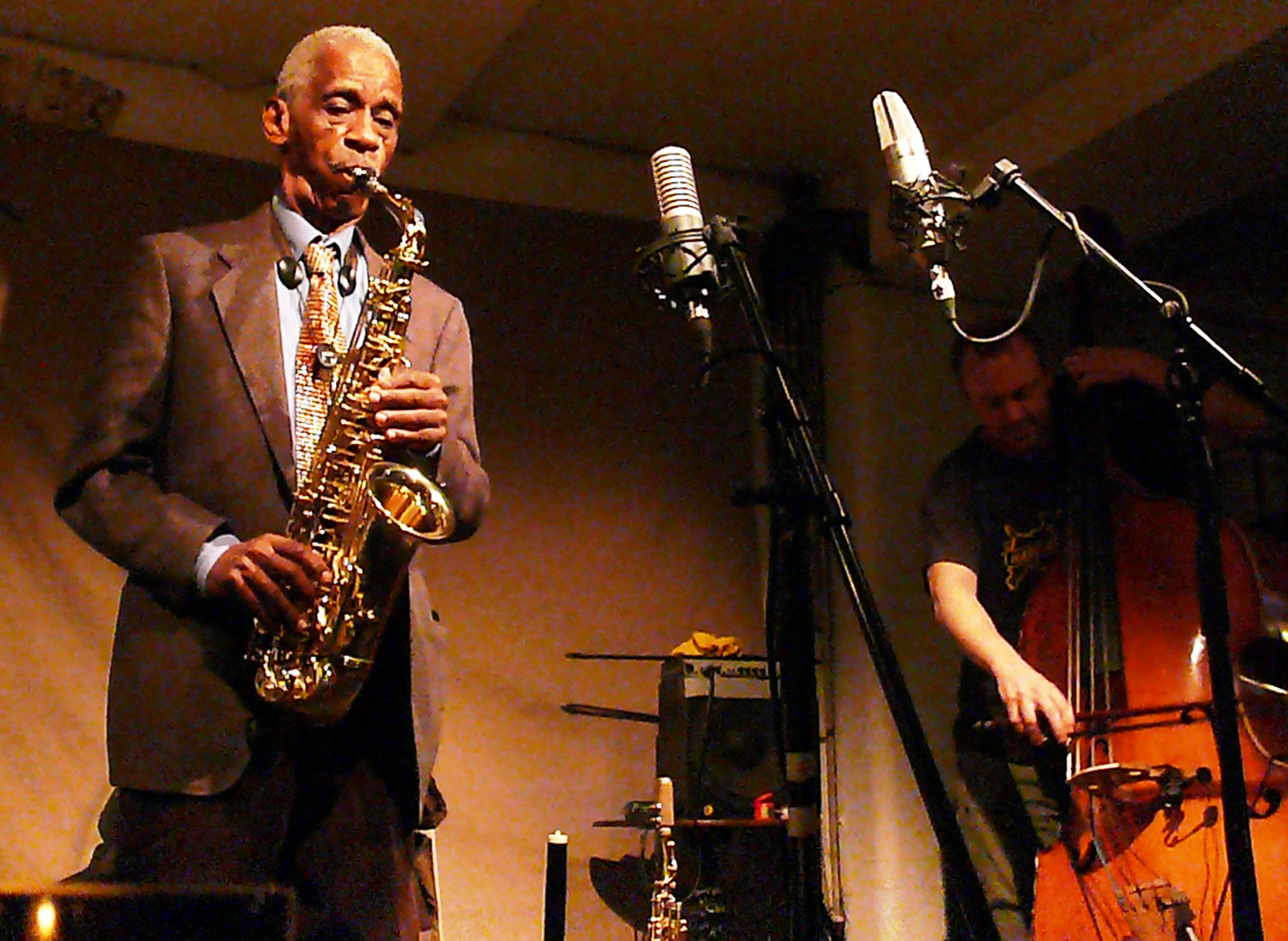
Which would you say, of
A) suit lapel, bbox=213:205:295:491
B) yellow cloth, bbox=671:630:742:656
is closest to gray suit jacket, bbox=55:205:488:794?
suit lapel, bbox=213:205:295:491

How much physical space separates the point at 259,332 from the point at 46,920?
86 centimetres

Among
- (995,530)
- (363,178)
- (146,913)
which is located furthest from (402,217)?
(995,530)

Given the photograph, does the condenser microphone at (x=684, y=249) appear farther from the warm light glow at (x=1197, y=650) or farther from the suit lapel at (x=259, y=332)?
the warm light glow at (x=1197, y=650)

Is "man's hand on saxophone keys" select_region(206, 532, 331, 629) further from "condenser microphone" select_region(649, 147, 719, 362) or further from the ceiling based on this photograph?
the ceiling

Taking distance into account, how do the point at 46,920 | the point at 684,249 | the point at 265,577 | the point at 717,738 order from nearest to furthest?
the point at 46,920, the point at 265,577, the point at 684,249, the point at 717,738

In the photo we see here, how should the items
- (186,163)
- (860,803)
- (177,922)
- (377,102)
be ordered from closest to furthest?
(177,922)
(377,102)
(186,163)
(860,803)

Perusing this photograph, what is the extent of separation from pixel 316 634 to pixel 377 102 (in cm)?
75

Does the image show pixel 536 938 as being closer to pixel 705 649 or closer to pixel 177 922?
pixel 705 649

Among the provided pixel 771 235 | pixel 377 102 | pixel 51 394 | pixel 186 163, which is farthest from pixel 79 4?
pixel 771 235

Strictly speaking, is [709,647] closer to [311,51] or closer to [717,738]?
[717,738]

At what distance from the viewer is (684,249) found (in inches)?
71.2

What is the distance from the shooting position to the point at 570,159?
3805 millimetres

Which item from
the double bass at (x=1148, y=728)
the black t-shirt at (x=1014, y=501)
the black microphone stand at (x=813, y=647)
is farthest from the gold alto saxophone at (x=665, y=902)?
the black t-shirt at (x=1014, y=501)

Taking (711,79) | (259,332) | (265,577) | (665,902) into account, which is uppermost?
(711,79)
